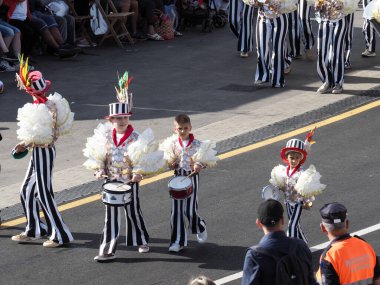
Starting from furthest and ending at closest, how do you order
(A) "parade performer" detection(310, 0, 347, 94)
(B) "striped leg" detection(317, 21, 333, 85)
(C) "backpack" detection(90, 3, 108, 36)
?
(C) "backpack" detection(90, 3, 108, 36)
(B) "striped leg" detection(317, 21, 333, 85)
(A) "parade performer" detection(310, 0, 347, 94)

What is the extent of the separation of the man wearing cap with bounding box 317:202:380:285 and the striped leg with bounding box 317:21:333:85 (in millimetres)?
9792

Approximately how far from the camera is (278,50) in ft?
61.8

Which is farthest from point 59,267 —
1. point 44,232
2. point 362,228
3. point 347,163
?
point 347,163

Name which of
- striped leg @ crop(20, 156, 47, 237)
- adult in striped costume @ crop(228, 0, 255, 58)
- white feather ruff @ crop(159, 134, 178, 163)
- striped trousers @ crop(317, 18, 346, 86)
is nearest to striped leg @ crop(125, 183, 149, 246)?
white feather ruff @ crop(159, 134, 178, 163)

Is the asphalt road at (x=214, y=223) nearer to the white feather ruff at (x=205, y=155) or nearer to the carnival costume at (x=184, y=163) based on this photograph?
the carnival costume at (x=184, y=163)

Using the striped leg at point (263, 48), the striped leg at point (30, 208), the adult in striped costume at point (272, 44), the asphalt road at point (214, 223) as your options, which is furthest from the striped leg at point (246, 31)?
the striped leg at point (30, 208)

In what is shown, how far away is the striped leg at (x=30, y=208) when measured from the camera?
1238cm

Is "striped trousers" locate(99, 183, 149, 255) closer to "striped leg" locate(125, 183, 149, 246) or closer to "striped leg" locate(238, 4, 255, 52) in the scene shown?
"striped leg" locate(125, 183, 149, 246)

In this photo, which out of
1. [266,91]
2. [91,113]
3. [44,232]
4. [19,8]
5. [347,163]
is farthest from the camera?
[19,8]

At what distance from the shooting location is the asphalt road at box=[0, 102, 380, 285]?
11.5 metres

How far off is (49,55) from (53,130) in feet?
31.4

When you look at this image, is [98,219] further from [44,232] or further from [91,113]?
[91,113]

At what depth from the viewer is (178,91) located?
18797 millimetres

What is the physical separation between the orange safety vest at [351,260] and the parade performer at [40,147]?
4.38 meters
